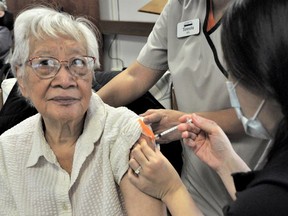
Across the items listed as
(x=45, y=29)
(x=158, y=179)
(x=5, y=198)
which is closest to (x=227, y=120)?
(x=158, y=179)

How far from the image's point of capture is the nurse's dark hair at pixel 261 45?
0.83m

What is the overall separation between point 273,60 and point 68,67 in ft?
2.69

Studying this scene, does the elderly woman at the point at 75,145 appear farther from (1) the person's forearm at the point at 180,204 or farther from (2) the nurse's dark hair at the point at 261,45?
(2) the nurse's dark hair at the point at 261,45

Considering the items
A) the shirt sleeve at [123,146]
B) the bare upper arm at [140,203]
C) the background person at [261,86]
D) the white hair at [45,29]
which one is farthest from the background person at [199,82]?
the background person at [261,86]

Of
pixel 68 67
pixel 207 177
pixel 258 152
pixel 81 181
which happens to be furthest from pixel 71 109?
pixel 258 152

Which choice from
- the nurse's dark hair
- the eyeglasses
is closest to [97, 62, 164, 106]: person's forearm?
the eyeglasses

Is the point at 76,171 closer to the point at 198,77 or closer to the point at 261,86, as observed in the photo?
the point at 198,77

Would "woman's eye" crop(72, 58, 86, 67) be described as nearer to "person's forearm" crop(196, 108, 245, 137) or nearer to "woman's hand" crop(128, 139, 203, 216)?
"woman's hand" crop(128, 139, 203, 216)

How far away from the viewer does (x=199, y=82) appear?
162 cm

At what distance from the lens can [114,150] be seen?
1.46 metres

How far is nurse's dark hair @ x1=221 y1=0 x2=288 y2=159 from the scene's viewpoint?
829mm

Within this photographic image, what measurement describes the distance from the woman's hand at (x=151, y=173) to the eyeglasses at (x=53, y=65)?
0.34 meters

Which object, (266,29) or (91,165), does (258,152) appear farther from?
(266,29)

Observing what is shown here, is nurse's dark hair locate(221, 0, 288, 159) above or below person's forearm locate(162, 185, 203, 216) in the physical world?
above
